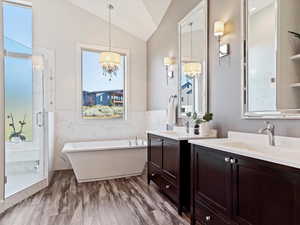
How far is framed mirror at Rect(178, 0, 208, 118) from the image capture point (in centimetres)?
278

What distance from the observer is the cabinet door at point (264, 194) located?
111 cm

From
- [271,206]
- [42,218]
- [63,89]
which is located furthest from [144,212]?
[63,89]

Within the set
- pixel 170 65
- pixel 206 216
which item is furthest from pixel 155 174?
pixel 170 65

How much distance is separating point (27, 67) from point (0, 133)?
4.85ft

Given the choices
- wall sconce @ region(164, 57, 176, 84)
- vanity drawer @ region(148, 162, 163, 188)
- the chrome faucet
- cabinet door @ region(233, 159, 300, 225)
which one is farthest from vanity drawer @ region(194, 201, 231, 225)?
wall sconce @ region(164, 57, 176, 84)

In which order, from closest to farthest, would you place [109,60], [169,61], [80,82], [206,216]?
[206,216]
[109,60]
[169,61]
[80,82]

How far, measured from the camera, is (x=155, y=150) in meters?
3.10

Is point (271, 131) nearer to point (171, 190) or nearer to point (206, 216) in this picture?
point (206, 216)

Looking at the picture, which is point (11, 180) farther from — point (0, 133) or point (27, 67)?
point (27, 67)

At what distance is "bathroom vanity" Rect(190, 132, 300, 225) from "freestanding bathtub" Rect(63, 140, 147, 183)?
187 cm

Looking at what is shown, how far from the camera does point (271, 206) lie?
1.23 meters

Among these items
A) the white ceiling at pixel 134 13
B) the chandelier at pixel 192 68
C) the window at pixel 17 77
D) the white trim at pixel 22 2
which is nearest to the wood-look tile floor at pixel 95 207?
the window at pixel 17 77

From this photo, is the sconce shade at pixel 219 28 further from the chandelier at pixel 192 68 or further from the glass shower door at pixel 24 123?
the glass shower door at pixel 24 123

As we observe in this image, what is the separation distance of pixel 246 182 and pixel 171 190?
4.19 feet
